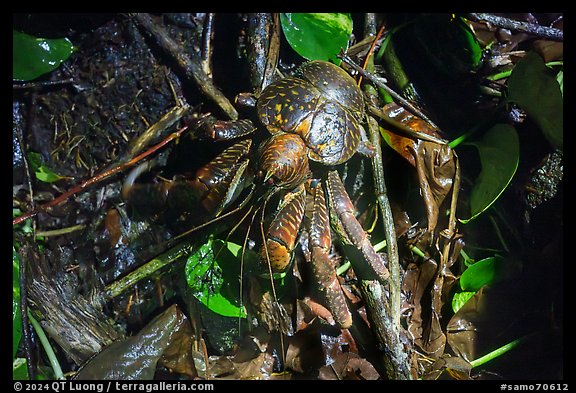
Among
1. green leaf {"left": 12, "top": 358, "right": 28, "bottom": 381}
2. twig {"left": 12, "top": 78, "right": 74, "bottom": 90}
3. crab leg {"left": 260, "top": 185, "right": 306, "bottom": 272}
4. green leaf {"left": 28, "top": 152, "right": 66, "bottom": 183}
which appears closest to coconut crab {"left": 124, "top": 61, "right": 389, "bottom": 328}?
crab leg {"left": 260, "top": 185, "right": 306, "bottom": 272}

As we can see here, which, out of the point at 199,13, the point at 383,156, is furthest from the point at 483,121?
the point at 199,13

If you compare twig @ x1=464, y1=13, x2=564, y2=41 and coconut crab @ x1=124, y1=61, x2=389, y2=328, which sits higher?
twig @ x1=464, y1=13, x2=564, y2=41

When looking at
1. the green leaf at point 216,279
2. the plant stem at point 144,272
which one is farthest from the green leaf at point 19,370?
the green leaf at point 216,279

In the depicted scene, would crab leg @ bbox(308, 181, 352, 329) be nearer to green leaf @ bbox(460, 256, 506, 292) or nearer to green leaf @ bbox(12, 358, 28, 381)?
green leaf @ bbox(460, 256, 506, 292)

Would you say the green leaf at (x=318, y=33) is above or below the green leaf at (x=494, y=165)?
above

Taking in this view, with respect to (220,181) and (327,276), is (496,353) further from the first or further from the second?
(220,181)

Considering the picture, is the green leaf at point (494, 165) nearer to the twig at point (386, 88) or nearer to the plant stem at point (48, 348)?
the twig at point (386, 88)
